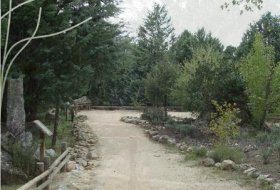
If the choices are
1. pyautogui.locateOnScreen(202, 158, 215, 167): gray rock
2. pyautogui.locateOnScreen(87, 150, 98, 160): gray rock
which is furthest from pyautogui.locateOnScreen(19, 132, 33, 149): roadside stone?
pyautogui.locateOnScreen(202, 158, 215, 167): gray rock

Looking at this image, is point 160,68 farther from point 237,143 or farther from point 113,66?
point 237,143

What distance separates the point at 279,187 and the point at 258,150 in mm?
4483

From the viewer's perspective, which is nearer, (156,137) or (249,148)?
(249,148)

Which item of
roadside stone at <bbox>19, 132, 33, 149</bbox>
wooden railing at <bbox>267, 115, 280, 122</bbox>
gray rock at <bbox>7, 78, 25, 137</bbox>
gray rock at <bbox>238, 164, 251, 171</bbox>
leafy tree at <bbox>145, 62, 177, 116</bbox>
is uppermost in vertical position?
leafy tree at <bbox>145, 62, 177, 116</bbox>

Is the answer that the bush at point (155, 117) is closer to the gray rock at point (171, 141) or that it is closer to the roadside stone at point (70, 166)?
the gray rock at point (171, 141)

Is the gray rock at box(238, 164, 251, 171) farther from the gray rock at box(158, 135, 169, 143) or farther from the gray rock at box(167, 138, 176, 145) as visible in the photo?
the gray rock at box(158, 135, 169, 143)

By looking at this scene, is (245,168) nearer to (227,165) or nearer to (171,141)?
(227,165)

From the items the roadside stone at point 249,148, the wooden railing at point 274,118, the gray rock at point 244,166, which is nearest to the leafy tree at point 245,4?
the gray rock at point 244,166

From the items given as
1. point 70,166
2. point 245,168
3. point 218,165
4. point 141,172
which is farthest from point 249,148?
point 70,166

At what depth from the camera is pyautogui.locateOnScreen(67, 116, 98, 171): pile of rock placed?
11.3 m

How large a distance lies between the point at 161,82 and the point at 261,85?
595cm

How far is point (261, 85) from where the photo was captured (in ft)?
57.0

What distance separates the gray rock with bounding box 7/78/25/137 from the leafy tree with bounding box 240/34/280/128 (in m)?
9.69

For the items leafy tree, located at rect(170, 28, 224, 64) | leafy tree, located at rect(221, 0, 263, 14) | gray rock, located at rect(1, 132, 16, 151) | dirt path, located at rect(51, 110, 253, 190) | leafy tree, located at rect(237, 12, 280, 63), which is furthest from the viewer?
leafy tree, located at rect(170, 28, 224, 64)
